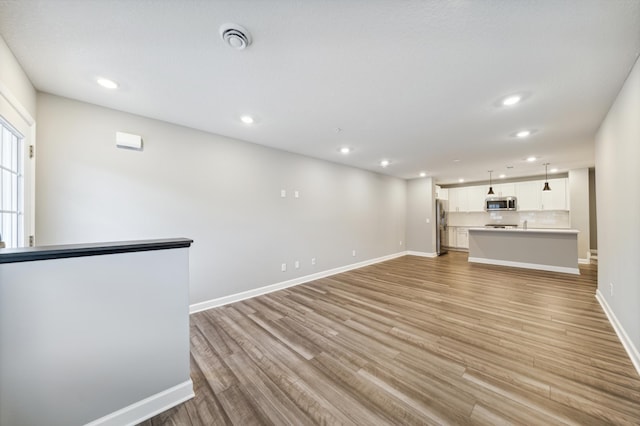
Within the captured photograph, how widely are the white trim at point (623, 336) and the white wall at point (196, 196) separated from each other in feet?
12.9

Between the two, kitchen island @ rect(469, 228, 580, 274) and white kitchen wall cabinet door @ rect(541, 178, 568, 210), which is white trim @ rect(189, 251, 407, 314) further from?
white kitchen wall cabinet door @ rect(541, 178, 568, 210)

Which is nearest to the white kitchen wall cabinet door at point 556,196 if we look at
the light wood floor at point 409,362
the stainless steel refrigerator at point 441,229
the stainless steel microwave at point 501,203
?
the stainless steel microwave at point 501,203

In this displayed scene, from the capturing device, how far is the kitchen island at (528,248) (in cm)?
514

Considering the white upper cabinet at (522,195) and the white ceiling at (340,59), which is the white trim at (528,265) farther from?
the white ceiling at (340,59)

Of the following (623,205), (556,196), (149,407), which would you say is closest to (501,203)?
(556,196)

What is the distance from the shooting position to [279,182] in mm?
4152

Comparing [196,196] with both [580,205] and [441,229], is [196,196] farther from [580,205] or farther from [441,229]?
[580,205]

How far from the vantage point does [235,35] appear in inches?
59.5

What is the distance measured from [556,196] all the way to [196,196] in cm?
906

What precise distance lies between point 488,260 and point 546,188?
2292 millimetres

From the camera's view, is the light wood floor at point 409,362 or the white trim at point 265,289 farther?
the white trim at point 265,289

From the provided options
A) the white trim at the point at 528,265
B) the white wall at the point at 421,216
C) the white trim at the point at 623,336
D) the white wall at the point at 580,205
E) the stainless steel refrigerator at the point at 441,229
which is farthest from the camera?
the stainless steel refrigerator at the point at 441,229

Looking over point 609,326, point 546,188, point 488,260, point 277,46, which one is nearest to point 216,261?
point 277,46

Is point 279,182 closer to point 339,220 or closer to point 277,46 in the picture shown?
point 339,220
